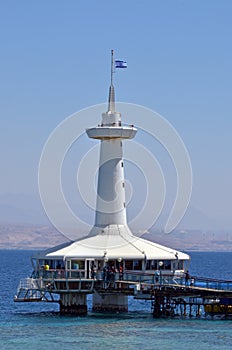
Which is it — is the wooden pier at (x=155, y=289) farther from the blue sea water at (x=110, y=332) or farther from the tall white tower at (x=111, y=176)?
the tall white tower at (x=111, y=176)

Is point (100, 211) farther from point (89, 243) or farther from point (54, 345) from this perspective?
point (54, 345)

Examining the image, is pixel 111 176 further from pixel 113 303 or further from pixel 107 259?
pixel 113 303

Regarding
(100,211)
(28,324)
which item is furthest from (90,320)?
(100,211)

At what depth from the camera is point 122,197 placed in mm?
90625

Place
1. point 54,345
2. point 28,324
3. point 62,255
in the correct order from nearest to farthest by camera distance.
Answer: point 54,345, point 28,324, point 62,255

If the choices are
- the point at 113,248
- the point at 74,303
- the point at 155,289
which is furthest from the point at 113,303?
the point at 155,289

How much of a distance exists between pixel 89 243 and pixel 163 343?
21315mm

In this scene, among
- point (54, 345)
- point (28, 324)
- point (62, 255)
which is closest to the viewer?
Result: point (54, 345)

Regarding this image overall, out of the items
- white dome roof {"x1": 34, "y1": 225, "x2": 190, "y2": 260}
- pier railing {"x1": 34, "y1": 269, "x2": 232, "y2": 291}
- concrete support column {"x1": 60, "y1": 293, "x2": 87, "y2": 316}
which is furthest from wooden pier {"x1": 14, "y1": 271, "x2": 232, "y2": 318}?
white dome roof {"x1": 34, "y1": 225, "x2": 190, "y2": 260}

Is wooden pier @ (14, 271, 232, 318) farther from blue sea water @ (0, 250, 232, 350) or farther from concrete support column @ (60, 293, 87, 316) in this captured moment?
blue sea water @ (0, 250, 232, 350)

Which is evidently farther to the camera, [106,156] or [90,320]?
[106,156]

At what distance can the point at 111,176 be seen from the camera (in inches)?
3570

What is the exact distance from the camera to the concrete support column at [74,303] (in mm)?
86562

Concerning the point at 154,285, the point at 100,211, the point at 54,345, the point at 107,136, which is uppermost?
the point at 107,136
